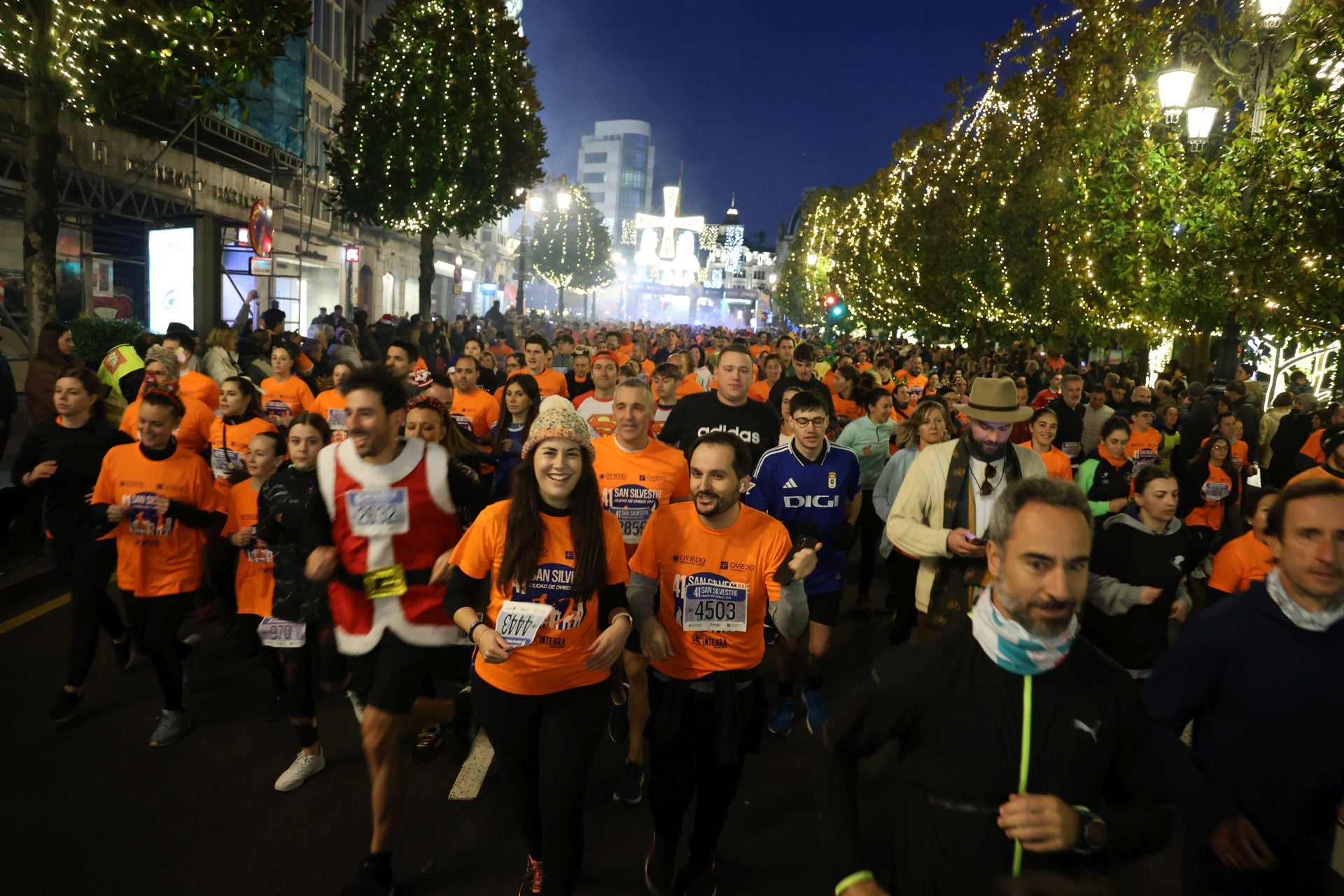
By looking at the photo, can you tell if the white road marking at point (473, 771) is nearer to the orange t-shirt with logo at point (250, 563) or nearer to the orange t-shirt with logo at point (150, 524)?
the orange t-shirt with logo at point (250, 563)

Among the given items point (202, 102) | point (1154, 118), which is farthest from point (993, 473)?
point (1154, 118)

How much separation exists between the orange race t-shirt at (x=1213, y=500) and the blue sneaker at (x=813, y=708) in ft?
15.9

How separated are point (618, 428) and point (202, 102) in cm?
860

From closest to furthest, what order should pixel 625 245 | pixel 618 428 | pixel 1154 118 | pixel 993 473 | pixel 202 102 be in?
1. pixel 993 473
2. pixel 618 428
3. pixel 202 102
4. pixel 1154 118
5. pixel 625 245

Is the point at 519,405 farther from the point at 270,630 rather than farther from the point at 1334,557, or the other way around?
the point at 1334,557

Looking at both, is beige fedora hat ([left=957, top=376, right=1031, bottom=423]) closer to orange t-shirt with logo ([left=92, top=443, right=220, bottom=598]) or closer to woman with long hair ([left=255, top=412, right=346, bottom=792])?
woman with long hair ([left=255, top=412, right=346, bottom=792])

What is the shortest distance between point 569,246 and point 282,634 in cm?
7434

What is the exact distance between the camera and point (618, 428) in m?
5.73

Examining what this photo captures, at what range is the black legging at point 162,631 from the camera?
5172 mm

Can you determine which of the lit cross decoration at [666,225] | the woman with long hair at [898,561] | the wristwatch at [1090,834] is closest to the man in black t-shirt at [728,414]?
the woman with long hair at [898,561]

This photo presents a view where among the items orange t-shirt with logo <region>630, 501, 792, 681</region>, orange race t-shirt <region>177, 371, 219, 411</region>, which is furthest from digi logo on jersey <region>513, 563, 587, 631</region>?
orange race t-shirt <region>177, 371, 219, 411</region>

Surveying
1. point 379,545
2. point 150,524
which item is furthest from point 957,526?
point 150,524

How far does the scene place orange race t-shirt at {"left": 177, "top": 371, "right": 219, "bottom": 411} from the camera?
807 cm

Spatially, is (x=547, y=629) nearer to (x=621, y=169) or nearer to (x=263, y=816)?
(x=263, y=816)
